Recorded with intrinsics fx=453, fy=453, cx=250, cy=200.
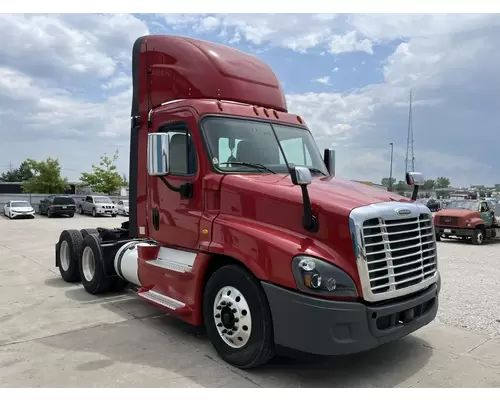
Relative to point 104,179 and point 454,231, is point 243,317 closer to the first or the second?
point 454,231

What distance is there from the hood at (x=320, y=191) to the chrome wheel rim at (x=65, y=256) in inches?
202

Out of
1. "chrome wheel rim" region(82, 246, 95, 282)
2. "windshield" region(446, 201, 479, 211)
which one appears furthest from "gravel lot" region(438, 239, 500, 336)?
"chrome wheel rim" region(82, 246, 95, 282)

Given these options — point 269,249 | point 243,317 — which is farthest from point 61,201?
point 269,249

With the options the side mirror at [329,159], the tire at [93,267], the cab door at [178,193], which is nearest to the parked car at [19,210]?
the tire at [93,267]

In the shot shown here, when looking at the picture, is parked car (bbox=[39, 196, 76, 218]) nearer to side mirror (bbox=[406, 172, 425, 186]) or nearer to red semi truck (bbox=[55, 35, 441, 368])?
red semi truck (bbox=[55, 35, 441, 368])

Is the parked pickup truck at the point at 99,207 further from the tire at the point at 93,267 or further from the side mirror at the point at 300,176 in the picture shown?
the side mirror at the point at 300,176

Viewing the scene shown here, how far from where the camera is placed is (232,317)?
182 inches

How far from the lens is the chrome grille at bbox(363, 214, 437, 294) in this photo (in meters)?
4.18

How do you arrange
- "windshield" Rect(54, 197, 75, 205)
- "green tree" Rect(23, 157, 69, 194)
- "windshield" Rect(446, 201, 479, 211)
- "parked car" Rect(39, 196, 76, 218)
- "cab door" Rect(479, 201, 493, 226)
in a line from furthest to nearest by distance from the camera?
"green tree" Rect(23, 157, 69, 194)
"windshield" Rect(54, 197, 75, 205)
"parked car" Rect(39, 196, 76, 218)
"windshield" Rect(446, 201, 479, 211)
"cab door" Rect(479, 201, 493, 226)

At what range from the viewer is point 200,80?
597 centimetres

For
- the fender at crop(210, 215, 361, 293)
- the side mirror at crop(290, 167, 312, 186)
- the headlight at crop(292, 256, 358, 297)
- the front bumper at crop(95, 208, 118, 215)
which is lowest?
the front bumper at crop(95, 208, 118, 215)

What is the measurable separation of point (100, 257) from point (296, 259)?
4.62 meters

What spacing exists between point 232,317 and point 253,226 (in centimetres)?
95

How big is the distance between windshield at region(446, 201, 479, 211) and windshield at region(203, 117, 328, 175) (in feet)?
53.8
